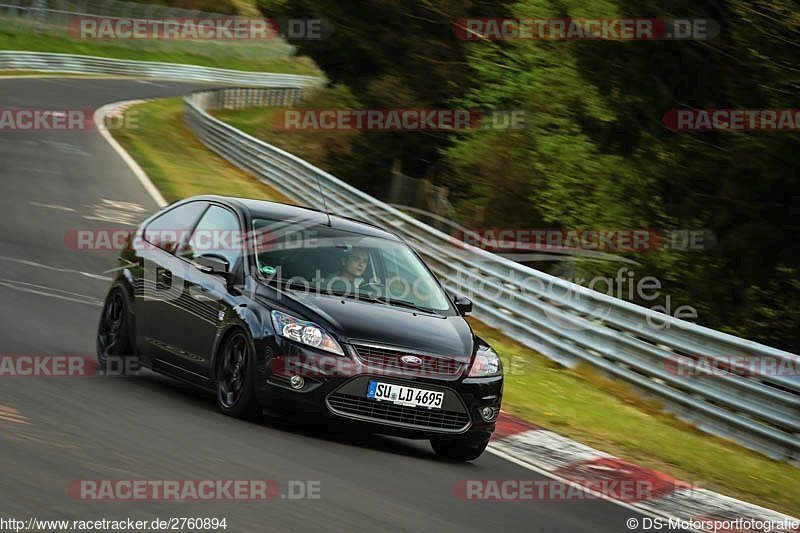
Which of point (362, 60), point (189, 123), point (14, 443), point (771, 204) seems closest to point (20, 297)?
point (14, 443)

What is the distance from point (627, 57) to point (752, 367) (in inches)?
275

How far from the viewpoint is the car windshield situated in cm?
970

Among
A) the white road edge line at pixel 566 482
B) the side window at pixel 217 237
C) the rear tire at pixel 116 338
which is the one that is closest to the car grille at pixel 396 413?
the white road edge line at pixel 566 482

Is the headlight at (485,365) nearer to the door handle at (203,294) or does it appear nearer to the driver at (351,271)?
the driver at (351,271)

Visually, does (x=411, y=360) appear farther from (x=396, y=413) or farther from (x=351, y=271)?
(x=351, y=271)

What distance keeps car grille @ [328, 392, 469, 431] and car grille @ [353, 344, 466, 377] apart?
0.25 m

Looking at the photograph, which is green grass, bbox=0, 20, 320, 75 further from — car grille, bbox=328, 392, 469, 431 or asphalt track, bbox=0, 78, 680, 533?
car grille, bbox=328, 392, 469, 431

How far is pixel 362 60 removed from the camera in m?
35.9

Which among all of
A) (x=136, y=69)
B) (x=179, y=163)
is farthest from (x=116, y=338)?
(x=136, y=69)

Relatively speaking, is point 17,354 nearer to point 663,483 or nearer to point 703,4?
point 663,483

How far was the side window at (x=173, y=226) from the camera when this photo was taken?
10.8m

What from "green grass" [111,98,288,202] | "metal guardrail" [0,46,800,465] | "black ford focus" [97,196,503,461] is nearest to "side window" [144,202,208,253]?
"black ford focus" [97,196,503,461]

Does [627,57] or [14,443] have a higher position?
[627,57]

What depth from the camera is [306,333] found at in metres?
8.98
